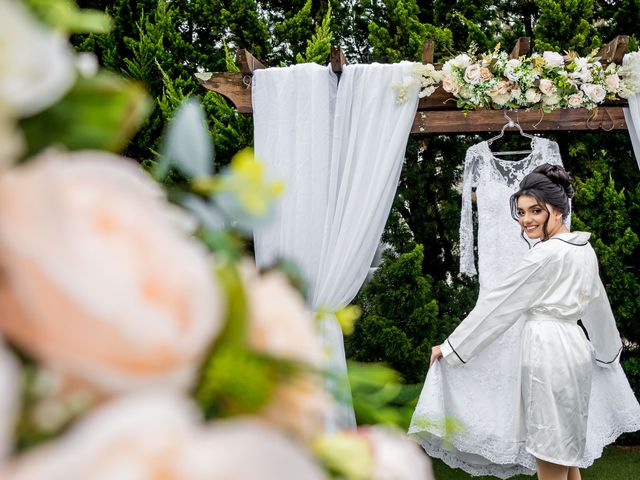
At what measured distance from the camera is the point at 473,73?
158 inches

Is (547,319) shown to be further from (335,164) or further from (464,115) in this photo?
(335,164)

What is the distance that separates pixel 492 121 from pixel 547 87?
0.35 metres

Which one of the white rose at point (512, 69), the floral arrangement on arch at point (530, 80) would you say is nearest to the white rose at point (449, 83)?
the floral arrangement on arch at point (530, 80)

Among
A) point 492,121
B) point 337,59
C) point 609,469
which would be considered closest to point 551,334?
point 492,121

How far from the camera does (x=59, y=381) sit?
291mm

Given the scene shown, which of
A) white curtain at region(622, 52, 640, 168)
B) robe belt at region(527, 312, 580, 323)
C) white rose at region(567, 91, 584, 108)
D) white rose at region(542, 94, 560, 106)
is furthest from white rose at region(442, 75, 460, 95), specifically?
robe belt at region(527, 312, 580, 323)

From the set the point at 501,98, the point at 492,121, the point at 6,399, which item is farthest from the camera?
the point at 492,121

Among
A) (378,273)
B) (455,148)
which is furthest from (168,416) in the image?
(455,148)

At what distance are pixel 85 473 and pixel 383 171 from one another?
392cm

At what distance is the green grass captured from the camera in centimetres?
493

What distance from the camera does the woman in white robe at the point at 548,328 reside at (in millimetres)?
3506

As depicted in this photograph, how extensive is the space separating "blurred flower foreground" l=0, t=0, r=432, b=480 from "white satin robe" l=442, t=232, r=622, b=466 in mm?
3272

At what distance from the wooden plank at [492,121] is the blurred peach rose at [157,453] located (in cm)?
405

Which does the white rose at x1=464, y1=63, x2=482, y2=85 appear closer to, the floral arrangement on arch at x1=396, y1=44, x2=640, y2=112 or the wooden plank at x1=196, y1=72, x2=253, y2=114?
the floral arrangement on arch at x1=396, y1=44, x2=640, y2=112
